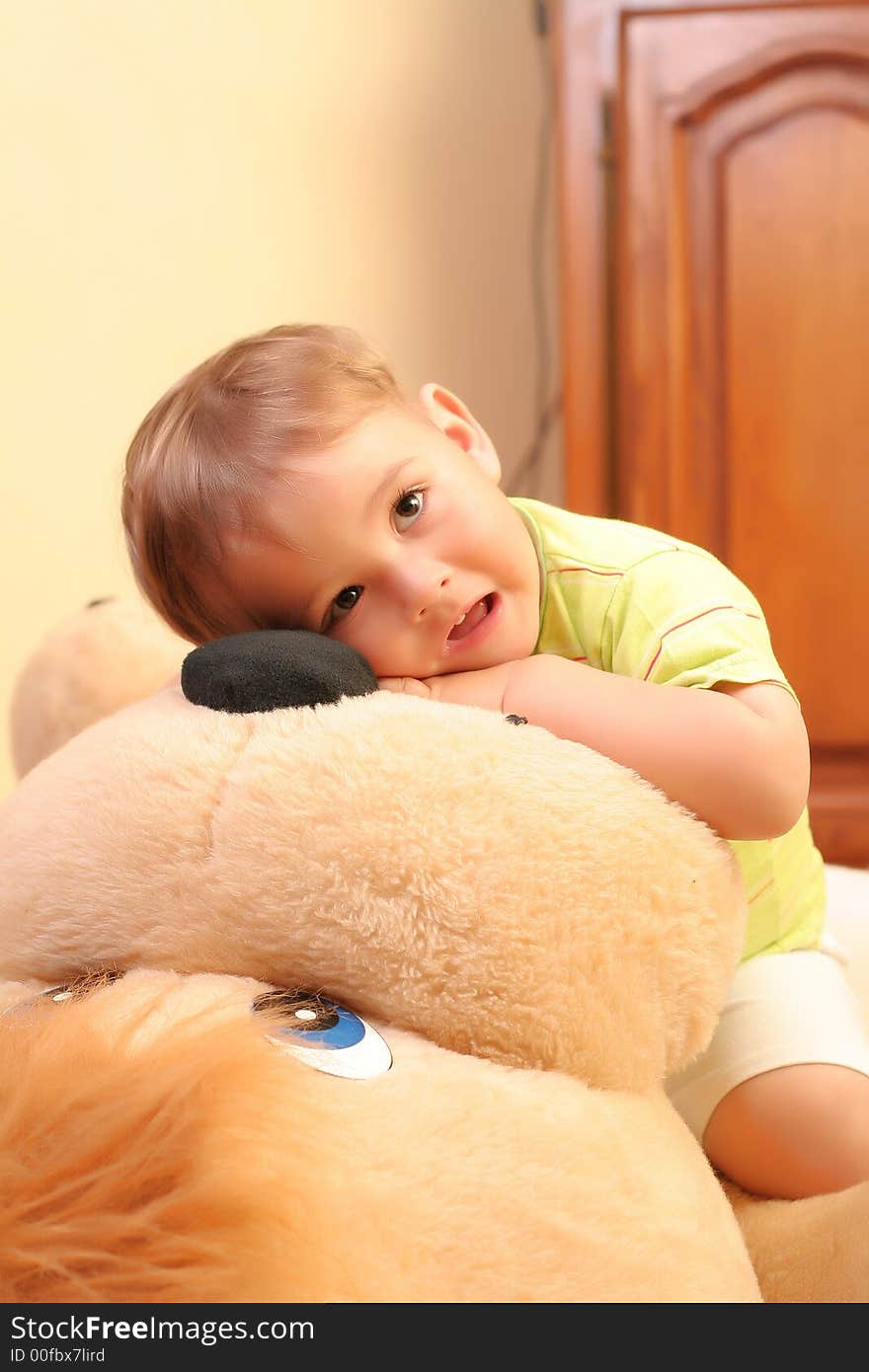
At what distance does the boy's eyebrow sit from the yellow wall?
103 centimetres

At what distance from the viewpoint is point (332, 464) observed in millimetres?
620

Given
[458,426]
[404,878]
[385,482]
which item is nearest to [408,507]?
[385,482]

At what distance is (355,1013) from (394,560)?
25 cm

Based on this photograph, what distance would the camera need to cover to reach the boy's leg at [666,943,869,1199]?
632 mm

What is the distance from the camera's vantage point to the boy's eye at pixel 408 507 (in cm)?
64

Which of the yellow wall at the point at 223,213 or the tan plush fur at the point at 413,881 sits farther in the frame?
the yellow wall at the point at 223,213

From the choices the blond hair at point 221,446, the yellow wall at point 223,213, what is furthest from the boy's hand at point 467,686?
the yellow wall at point 223,213

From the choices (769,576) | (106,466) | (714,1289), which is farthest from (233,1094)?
(106,466)

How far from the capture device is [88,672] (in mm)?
945

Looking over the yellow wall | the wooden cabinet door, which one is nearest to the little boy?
the wooden cabinet door

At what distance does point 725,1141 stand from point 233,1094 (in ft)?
1.27

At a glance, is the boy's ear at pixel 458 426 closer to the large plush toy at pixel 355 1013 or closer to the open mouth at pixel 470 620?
the open mouth at pixel 470 620

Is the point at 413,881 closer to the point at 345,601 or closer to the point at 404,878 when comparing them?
the point at 404,878

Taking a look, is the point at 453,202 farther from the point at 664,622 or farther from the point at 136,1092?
the point at 136,1092
